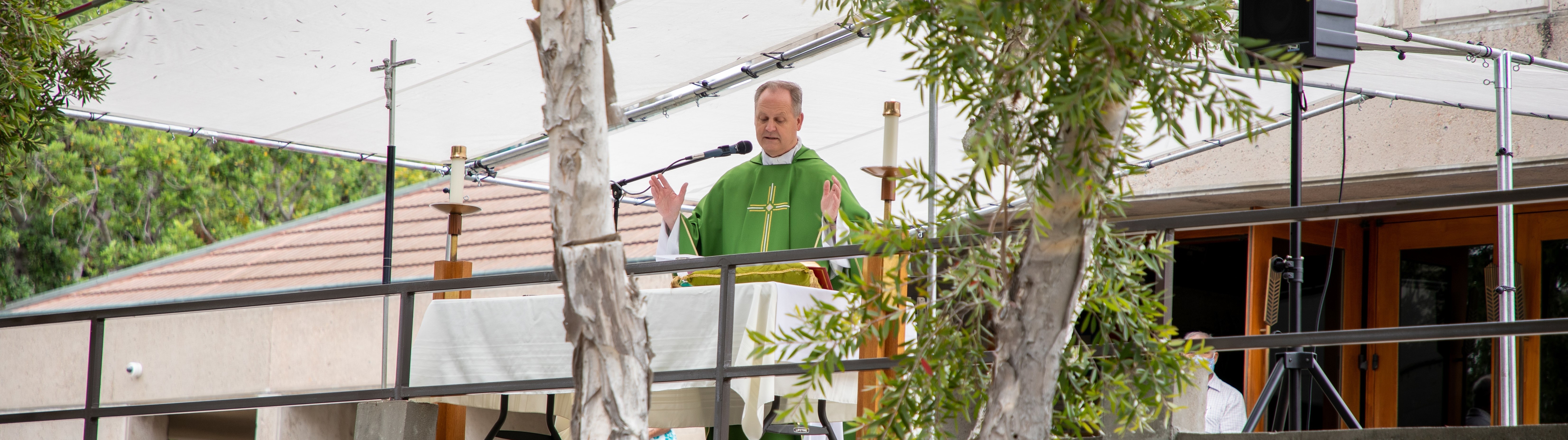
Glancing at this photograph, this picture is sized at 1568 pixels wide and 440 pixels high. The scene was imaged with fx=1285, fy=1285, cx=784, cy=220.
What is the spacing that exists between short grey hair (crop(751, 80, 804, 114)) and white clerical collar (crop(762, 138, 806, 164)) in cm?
14

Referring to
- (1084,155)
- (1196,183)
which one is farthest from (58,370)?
(1084,155)

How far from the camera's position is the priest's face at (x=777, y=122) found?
4.35 metres

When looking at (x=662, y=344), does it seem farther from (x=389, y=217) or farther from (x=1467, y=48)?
(x=1467, y=48)

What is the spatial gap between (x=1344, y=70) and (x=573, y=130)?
4.50 m

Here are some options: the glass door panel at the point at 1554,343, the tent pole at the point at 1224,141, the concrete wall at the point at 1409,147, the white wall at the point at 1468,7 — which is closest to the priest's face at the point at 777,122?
the tent pole at the point at 1224,141

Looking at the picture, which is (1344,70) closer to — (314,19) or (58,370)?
(314,19)

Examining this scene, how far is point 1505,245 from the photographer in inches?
173

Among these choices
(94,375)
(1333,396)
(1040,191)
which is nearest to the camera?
(1040,191)

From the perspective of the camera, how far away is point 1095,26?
1.85m

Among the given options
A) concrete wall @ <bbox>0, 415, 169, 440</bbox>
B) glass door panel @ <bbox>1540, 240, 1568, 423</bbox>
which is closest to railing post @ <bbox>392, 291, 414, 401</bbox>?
concrete wall @ <bbox>0, 415, 169, 440</bbox>

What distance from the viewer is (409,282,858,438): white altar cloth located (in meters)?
3.55

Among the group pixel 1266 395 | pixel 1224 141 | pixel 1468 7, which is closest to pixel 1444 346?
pixel 1224 141

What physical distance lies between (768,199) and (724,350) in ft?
3.38

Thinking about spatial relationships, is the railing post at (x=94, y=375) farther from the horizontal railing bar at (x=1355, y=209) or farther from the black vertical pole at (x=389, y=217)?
the horizontal railing bar at (x=1355, y=209)
